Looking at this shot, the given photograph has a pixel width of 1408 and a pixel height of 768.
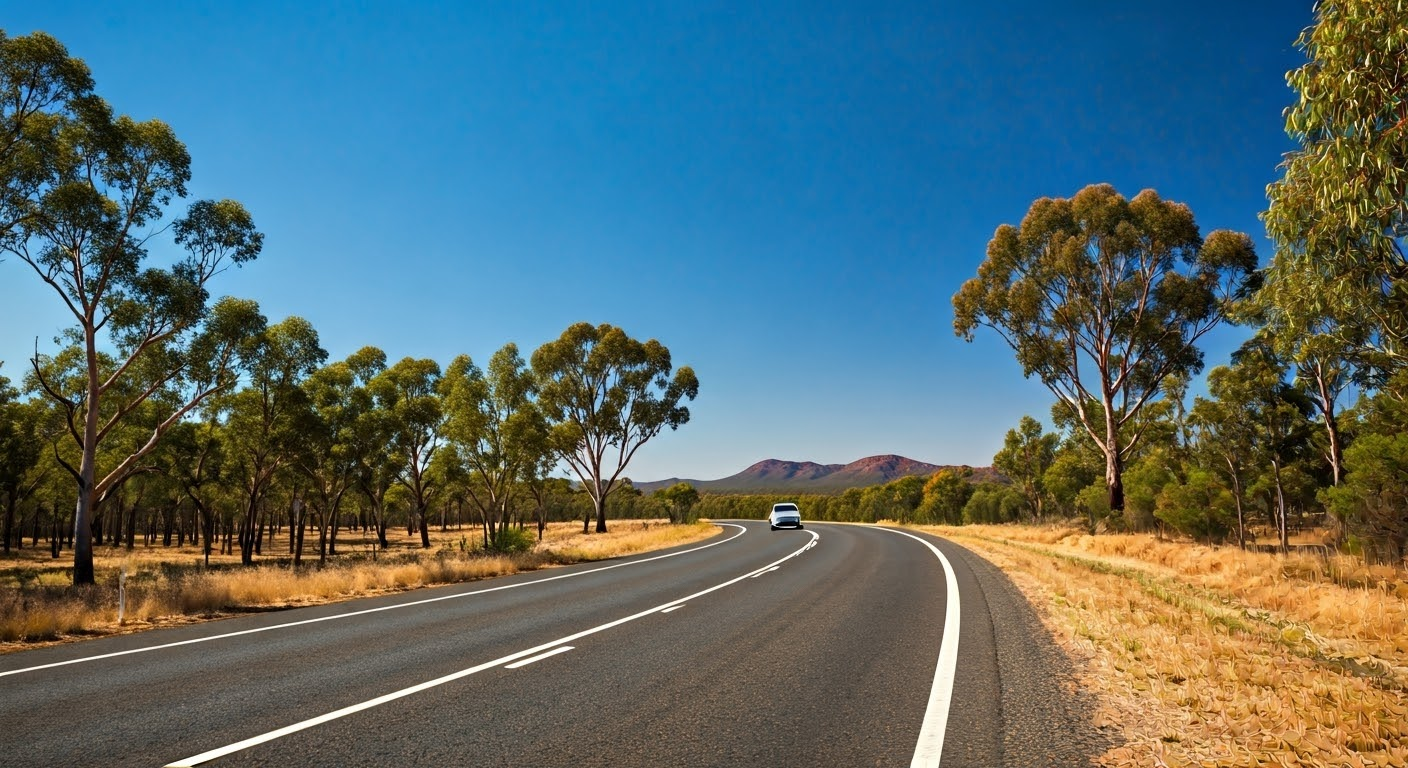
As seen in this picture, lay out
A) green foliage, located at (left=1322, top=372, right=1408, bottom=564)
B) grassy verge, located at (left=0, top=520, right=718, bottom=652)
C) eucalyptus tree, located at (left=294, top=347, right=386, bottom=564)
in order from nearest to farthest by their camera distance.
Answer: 1. grassy verge, located at (left=0, top=520, right=718, bottom=652)
2. green foliage, located at (left=1322, top=372, right=1408, bottom=564)
3. eucalyptus tree, located at (left=294, top=347, right=386, bottom=564)

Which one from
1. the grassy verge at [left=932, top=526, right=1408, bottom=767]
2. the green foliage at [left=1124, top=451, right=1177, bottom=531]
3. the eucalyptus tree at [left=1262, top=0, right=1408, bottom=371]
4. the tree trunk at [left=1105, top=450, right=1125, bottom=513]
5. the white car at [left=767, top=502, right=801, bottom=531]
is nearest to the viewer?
the grassy verge at [left=932, top=526, right=1408, bottom=767]

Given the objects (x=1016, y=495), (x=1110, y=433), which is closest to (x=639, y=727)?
(x=1110, y=433)

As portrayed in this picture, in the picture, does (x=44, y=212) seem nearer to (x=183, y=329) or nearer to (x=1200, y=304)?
(x=183, y=329)

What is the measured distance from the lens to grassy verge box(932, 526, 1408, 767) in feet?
13.9

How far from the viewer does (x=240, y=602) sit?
1309 cm

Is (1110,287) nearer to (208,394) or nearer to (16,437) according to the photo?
(208,394)

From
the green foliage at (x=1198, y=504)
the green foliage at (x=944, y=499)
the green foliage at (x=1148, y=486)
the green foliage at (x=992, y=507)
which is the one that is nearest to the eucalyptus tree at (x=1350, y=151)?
the green foliage at (x=1198, y=504)

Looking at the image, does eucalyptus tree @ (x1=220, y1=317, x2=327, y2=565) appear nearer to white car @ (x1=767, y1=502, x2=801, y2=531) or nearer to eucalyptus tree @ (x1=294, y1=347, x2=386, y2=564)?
eucalyptus tree @ (x1=294, y1=347, x2=386, y2=564)

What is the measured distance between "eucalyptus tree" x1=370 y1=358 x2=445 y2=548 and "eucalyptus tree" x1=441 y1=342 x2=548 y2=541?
1008 millimetres

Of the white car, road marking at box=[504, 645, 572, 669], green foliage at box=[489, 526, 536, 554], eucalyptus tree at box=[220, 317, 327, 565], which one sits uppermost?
eucalyptus tree at box=[220, 317, 327, 565]

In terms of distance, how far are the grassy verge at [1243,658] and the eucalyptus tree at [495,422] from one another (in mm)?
30537

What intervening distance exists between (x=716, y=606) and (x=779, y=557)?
10.8 metres

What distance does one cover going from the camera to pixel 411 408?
129 feet

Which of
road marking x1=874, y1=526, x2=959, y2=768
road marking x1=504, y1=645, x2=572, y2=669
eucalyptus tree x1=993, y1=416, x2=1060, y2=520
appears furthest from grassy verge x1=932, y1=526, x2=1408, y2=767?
eucalyptus tree x1=993, y1=416, x2=1060, y2=520
